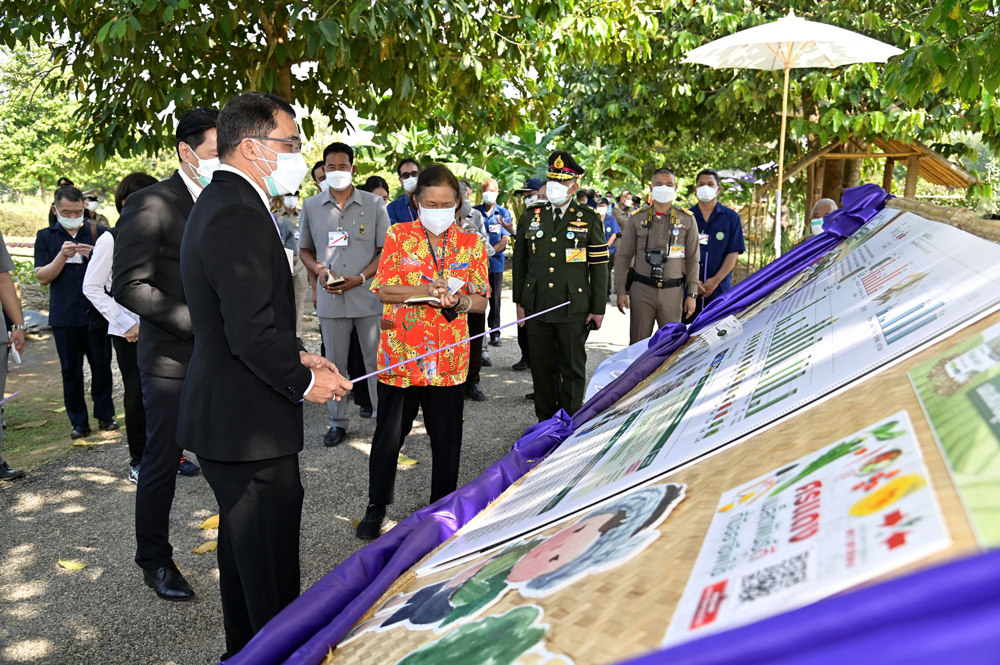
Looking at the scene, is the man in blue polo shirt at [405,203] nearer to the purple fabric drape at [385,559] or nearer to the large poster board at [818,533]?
the purple fabric drape at [385,559]

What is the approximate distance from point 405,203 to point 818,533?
21.1 feet

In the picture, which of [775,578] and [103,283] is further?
[103,283]

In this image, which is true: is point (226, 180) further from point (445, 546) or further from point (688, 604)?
point (688, 604)

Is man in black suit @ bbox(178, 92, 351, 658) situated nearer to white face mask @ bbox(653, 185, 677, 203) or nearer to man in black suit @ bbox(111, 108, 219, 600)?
man in black suit @ bbox(111, 108, 219, 600)

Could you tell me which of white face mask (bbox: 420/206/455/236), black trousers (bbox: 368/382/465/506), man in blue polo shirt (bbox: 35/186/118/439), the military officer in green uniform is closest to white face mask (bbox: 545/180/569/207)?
the military officer in green uniform

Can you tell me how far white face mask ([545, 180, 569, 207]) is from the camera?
532 centimetres

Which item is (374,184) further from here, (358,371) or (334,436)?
(334,436)

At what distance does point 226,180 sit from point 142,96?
377 cm

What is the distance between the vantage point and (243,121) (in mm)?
2393

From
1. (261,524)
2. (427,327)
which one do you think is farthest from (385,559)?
(427,327)

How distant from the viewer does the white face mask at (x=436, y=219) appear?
3998mm

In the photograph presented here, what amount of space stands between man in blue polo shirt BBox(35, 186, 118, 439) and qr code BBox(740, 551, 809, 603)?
6161 millimetres

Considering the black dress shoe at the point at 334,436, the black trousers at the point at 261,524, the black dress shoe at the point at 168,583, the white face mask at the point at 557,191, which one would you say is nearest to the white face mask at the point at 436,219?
the white face mask at the point at 557,191

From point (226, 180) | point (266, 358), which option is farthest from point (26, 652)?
point (226, 180)
